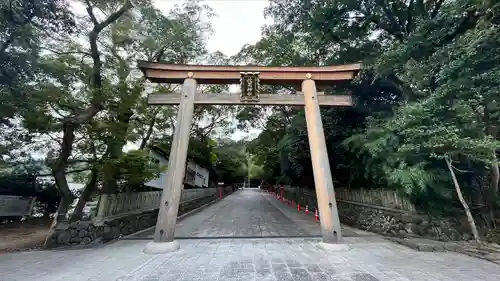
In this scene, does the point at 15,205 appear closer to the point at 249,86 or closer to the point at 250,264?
the point at 249,86

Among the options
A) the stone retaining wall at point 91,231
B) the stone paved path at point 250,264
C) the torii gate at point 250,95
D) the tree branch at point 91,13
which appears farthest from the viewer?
the tree branch at point 91,13

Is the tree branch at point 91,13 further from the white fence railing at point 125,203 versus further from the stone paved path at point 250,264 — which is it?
the stone paved path at point 250,264

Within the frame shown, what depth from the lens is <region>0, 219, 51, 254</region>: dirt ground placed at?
7480mm

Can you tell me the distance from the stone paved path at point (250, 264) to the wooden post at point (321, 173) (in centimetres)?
51

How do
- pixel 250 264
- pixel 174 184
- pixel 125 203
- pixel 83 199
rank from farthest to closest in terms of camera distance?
pixel 125 203 < pixel 83 199 < pixel 174 184 < pixel 250 264

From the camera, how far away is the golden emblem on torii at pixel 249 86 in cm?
623

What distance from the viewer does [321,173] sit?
222 inches

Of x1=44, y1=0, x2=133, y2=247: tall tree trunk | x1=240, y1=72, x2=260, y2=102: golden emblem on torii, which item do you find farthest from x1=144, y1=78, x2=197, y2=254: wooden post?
x1=44, y1=0, x2=133, y2=247: tall tree trunk

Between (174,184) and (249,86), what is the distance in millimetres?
3224

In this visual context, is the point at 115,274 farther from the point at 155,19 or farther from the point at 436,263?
the point at 155,19

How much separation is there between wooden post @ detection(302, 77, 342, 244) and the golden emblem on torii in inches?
52.9

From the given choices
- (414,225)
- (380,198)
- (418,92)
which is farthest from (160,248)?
(418,92)

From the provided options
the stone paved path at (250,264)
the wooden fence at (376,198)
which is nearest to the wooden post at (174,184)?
the stone paved path at (250,264)

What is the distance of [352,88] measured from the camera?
28.5 ft
